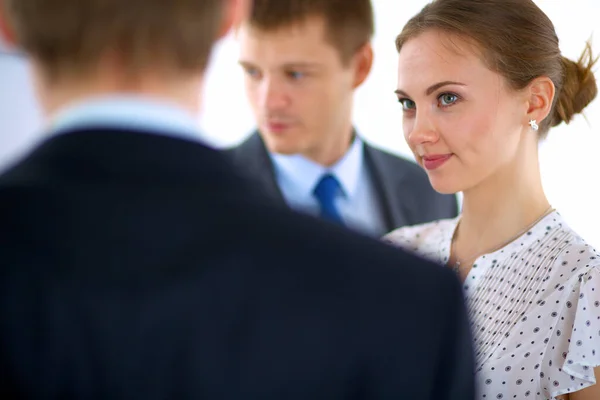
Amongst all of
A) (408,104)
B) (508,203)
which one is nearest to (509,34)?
(408,104)

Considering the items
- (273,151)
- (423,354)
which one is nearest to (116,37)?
(423,354)

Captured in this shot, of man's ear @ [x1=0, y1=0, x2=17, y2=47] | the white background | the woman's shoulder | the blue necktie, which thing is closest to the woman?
the woman's shoulder

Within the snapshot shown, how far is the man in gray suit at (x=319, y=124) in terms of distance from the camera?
203 cm

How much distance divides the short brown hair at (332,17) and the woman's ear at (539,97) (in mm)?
602

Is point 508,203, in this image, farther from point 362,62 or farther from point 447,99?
point 362,62

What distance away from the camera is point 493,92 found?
1.70m

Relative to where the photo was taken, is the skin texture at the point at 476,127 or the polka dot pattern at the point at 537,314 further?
the skin texture at the point at 476,127

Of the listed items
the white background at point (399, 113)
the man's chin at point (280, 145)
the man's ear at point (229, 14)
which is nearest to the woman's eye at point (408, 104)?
the man's chin at point (280, 145)

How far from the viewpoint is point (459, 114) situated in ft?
5.62

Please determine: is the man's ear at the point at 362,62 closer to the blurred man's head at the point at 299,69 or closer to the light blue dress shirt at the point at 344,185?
the blurred man's head at the point at 299,69

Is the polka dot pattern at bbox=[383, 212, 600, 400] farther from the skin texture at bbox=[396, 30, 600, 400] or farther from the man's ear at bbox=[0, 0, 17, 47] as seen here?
the man's ear at bbox=[0, 0, 17, 47]

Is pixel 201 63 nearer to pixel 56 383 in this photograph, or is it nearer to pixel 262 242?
pixel 262 242

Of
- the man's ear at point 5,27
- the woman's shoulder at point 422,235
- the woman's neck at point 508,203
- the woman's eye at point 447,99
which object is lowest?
the woman's shoulder at point 422,235

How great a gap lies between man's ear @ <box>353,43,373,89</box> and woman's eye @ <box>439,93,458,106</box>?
53cm
